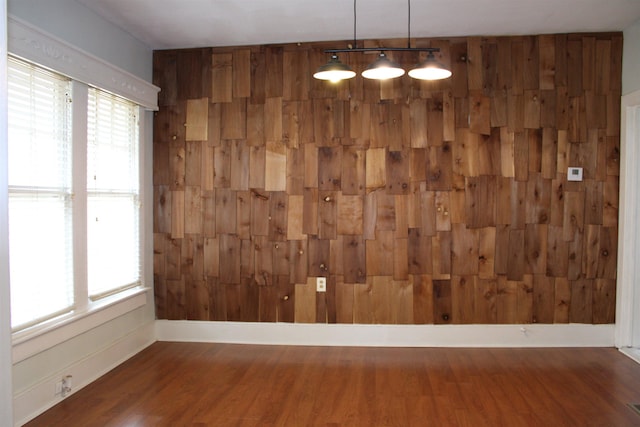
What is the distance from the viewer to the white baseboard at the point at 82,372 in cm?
316

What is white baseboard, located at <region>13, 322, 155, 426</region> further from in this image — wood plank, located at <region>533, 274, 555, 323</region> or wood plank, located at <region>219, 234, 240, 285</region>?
wood plank, located at <region>533, 274, 555, 323</region>

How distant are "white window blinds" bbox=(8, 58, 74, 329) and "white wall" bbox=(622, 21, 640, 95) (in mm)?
4465

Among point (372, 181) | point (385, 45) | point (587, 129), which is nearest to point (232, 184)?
point (372, 181)

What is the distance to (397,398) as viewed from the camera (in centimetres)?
353

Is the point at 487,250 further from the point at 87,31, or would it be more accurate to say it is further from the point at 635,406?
the point at 87,31

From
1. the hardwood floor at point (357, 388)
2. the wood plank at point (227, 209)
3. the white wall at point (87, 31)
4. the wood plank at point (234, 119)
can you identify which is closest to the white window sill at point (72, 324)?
the hardwood floor at point (357, 388)

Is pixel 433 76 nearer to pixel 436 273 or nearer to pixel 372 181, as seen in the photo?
pixel 372 181

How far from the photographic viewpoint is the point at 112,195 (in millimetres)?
4199

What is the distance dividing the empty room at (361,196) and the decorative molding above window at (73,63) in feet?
0.12

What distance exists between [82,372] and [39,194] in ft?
4.48

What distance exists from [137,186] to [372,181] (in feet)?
6.95

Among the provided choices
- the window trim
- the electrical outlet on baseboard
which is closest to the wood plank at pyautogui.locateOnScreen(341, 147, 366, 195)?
the window trim

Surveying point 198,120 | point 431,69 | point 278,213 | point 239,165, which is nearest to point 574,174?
point 431,69

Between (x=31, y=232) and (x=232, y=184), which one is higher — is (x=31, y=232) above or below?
below
